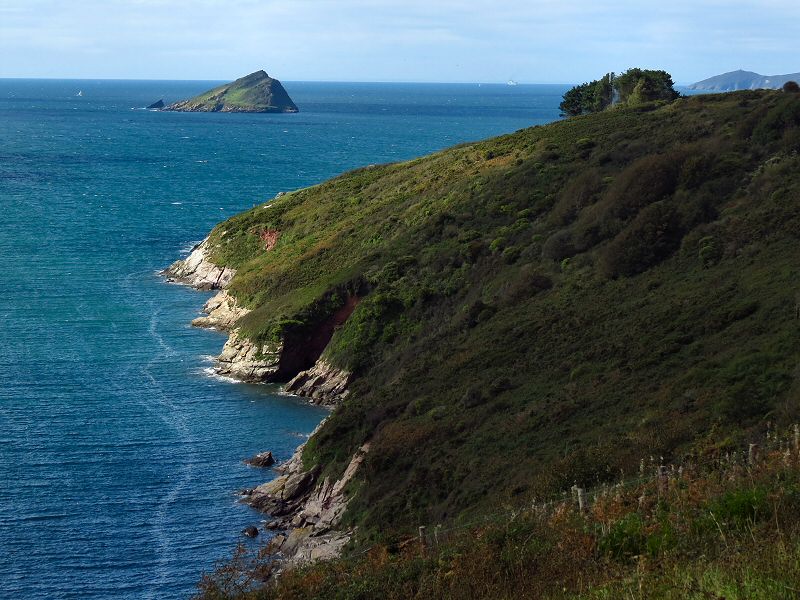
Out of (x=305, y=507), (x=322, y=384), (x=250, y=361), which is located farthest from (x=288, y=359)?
(x=305, y=507)

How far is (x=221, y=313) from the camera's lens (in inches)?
3022

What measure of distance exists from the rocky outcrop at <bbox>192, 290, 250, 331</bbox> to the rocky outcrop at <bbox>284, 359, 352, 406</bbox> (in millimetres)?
13633

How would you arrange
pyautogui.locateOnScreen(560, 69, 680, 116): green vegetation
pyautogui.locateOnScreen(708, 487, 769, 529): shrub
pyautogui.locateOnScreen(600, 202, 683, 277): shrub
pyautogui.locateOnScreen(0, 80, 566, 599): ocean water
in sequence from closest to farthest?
1. pyautogui.locateOnScreen(708, 487, 769, 529): shrub
2. pyautogui.locateOnScreen(0, 80, 566, 599): ocean water
3. pyautogui.locateOnScreen(600, 202, 683, 277): shrub
4. pyautogui.locateOnScreen(560, 69, 680, 116): green vegetation

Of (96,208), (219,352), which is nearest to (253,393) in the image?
(219,352)

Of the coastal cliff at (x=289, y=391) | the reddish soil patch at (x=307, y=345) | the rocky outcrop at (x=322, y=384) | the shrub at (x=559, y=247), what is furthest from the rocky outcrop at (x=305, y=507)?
the shrub at (x=559, y=247)

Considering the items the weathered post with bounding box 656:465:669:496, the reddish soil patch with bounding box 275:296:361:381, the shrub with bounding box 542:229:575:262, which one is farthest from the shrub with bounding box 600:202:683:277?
the weathered post with bounding box 656:465:669:496

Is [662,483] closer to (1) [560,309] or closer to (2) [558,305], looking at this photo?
(1) [560,309]

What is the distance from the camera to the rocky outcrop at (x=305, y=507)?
38.2m

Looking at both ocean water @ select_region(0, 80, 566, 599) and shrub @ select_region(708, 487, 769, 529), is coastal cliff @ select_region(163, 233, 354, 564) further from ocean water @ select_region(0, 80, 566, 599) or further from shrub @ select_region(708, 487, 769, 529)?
shrub @ select_region(708, 487, 769, 529)

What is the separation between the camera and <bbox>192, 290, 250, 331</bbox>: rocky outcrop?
→ 245 feet

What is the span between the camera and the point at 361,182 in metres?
104

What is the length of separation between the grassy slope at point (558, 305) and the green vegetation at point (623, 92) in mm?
16626

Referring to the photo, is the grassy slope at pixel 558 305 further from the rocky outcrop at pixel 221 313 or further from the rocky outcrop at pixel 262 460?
the rocky outcrop at pixel 262 460

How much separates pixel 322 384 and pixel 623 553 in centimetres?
4439
